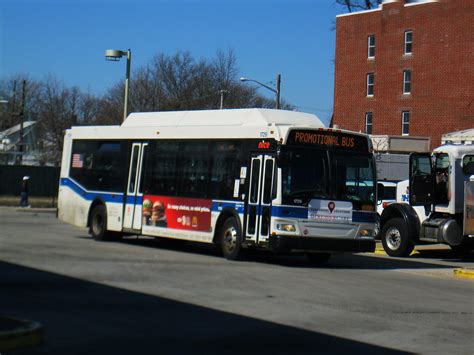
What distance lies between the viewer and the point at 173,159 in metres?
20.7

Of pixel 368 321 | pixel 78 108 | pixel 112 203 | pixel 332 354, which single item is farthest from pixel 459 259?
pixel 78 108

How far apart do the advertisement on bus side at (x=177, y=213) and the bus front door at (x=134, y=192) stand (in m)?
0.32

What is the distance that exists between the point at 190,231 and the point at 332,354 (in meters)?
11.3

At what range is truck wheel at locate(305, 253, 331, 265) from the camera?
768 inches

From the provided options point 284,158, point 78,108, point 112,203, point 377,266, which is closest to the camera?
point 284,158

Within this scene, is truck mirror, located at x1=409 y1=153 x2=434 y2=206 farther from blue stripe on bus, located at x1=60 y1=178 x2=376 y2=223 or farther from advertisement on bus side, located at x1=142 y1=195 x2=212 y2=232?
advertisement on bus side, located at x1=142 y1=195 x2=212 y2=232

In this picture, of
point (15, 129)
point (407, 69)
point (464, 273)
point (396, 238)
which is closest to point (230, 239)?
point (464, 273)

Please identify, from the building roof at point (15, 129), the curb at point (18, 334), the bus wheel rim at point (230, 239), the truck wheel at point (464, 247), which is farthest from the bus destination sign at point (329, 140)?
the building roof at point (15, 129)

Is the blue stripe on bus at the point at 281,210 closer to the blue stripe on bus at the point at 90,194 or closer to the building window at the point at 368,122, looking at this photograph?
the blue stripe on bus at the point at 90,194

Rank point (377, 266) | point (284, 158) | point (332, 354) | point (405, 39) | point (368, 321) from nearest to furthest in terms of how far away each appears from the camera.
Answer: point (332, 354)
point (368, 321)
point (284, 158)
point (377, 266)
point (405, 39)

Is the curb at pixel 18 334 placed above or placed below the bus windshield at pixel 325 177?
below

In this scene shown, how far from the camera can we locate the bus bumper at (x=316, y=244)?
17.2 m

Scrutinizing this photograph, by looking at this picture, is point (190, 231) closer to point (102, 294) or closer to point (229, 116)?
point (229, 116)

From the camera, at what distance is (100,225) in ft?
74.9
